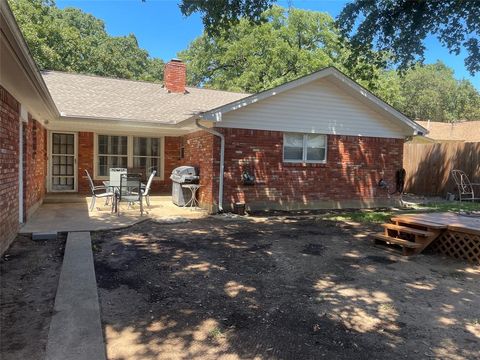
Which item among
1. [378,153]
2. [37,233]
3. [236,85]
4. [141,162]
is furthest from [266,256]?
[236,85]

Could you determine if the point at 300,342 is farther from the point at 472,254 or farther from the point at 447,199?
the point at 447,199

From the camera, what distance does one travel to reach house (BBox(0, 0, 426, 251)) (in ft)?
34.6

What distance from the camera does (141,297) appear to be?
171 inches

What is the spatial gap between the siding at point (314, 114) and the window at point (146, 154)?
4.55 meters

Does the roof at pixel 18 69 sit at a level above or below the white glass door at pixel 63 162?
above

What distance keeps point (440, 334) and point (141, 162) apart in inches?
468

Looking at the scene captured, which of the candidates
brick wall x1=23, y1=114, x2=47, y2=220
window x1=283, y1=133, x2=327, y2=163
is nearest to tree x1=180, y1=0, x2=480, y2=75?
window x1=283, y1=133, x2=327, y2=163

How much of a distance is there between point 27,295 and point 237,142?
23.6 ft

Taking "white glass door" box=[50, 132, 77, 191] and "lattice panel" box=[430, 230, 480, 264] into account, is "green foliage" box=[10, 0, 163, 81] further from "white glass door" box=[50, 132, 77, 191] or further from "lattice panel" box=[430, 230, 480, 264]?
"lattice panel" box=[430, 230, 480, 264]

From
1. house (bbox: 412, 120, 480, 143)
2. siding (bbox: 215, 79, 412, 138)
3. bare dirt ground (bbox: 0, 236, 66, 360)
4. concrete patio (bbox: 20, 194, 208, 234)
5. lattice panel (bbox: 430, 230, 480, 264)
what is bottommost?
bare dirt ground (bbox: 0, 236, 66, 360)

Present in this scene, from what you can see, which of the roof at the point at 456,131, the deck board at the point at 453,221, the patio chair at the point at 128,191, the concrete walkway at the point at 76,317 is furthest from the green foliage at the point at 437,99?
the concrete walkway at the point at 76,317

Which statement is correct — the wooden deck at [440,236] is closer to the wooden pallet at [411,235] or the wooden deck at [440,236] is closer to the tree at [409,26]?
the wooden pallet at [411,235]

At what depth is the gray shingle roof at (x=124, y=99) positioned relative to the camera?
11977 mm

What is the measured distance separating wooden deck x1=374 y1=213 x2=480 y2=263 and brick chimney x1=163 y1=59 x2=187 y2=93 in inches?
456
